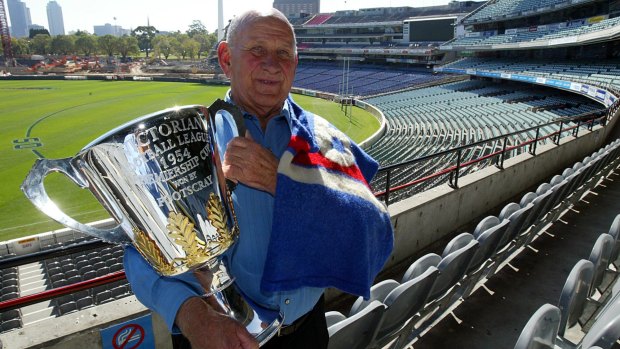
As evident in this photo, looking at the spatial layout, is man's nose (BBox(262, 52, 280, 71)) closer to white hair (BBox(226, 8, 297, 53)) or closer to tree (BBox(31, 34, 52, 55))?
white hair (BBox(226, 8, 297, 53))

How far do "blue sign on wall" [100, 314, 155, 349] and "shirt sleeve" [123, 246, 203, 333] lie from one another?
1.00 metres

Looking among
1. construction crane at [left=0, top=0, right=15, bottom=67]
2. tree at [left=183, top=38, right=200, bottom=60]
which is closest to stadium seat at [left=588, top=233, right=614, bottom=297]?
construction crane at [left=0, top=0, right=15, bottom=67]

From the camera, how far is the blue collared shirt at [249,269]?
3.48ft

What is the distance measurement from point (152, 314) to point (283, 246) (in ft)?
4.25

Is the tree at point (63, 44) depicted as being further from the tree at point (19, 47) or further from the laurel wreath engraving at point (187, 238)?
the laurel wreath engraving at point (187, 238)

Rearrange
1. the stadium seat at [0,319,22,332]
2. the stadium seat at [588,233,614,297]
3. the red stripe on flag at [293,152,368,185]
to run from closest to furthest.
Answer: the red stripe on flag at [293,152,368,185] < the stadium seat at [588,233,614,297] < the stadium seat at [0,319,22,332]

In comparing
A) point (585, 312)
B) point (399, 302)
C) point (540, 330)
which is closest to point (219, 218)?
point (399, 302)

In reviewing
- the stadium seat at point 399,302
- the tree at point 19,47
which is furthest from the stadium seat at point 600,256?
the tree at point 19,47

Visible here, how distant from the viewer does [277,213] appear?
3.52ft

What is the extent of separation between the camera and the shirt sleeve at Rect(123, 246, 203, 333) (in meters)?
1.04

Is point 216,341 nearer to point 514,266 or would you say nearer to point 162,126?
point 162,126

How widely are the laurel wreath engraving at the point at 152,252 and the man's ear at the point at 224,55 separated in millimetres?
576

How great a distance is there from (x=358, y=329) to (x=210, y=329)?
1163mm

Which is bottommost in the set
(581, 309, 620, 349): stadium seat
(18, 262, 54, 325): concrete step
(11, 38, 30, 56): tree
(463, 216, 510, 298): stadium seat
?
(18, 262, 54, 325): concrete step
